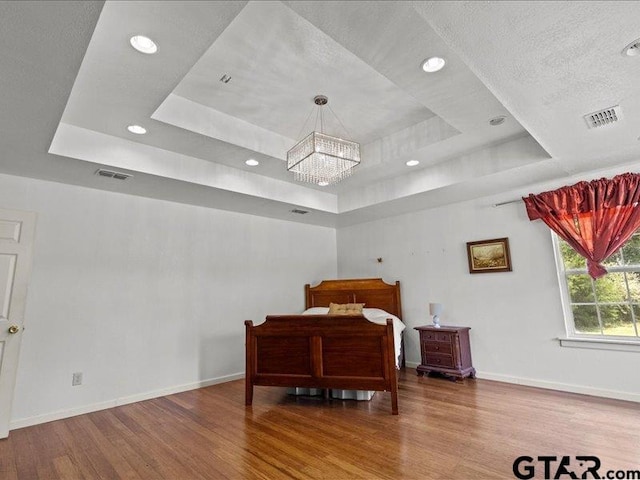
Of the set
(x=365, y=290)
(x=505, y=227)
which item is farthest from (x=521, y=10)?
(x=365, y=290)

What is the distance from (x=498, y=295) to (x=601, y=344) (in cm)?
113

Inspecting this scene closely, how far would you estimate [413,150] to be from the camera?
12.3 feet

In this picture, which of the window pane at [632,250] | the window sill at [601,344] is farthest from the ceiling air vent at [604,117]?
the window sill at [601,344]

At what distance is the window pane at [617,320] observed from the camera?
3533 mm

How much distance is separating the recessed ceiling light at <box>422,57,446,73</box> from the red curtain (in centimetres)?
262

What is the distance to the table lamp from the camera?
464 centimetres

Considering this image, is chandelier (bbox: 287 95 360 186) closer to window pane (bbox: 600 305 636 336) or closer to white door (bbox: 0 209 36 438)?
white door (bbox: 0 209 36 438)

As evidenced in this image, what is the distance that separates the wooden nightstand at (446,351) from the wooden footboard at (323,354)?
1431 millimetres

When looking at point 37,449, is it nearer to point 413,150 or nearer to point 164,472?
point 164,472

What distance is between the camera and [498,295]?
441cm

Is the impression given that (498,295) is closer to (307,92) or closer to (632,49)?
(632,49)

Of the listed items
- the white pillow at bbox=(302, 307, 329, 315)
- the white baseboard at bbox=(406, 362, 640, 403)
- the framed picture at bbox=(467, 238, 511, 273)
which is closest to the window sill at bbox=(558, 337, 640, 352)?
the white baseboard at bbox=(406, 362, 640, 403)

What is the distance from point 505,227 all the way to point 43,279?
18.0 ft

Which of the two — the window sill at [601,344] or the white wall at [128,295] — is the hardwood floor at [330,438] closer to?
the white wall at [128,295]
